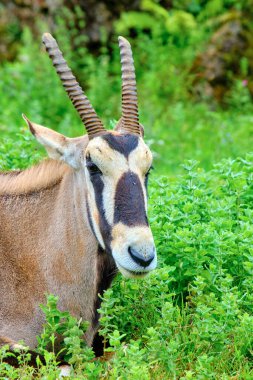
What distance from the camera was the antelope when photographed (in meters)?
6.05

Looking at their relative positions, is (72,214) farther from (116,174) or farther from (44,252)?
(116,174)

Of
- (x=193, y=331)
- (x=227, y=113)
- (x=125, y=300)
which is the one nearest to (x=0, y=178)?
(x=125, y=300)

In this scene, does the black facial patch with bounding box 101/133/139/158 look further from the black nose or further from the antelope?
the black nose

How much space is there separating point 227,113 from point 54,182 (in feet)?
22.6

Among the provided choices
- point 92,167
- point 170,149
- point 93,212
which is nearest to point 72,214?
point 93,212

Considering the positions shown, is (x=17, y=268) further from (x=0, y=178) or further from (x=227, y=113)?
(x=227, y=113)

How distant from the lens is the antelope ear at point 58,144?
21.1 ft

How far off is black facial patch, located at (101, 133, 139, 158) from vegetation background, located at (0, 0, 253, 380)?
37.6 inches

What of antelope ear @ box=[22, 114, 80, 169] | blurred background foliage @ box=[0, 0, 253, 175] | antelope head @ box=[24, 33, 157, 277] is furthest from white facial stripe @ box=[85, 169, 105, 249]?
Answer: blurred background foliage @ box=[0, 0, 253, 175]

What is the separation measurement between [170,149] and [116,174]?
5.56 metres

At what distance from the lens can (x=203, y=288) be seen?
21.8ft

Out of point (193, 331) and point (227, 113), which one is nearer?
point (193, 331)

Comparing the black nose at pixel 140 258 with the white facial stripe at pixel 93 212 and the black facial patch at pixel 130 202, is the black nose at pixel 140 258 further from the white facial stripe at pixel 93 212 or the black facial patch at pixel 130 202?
the white facial stripe at pixel 93 212

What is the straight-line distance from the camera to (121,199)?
19.6 ft
